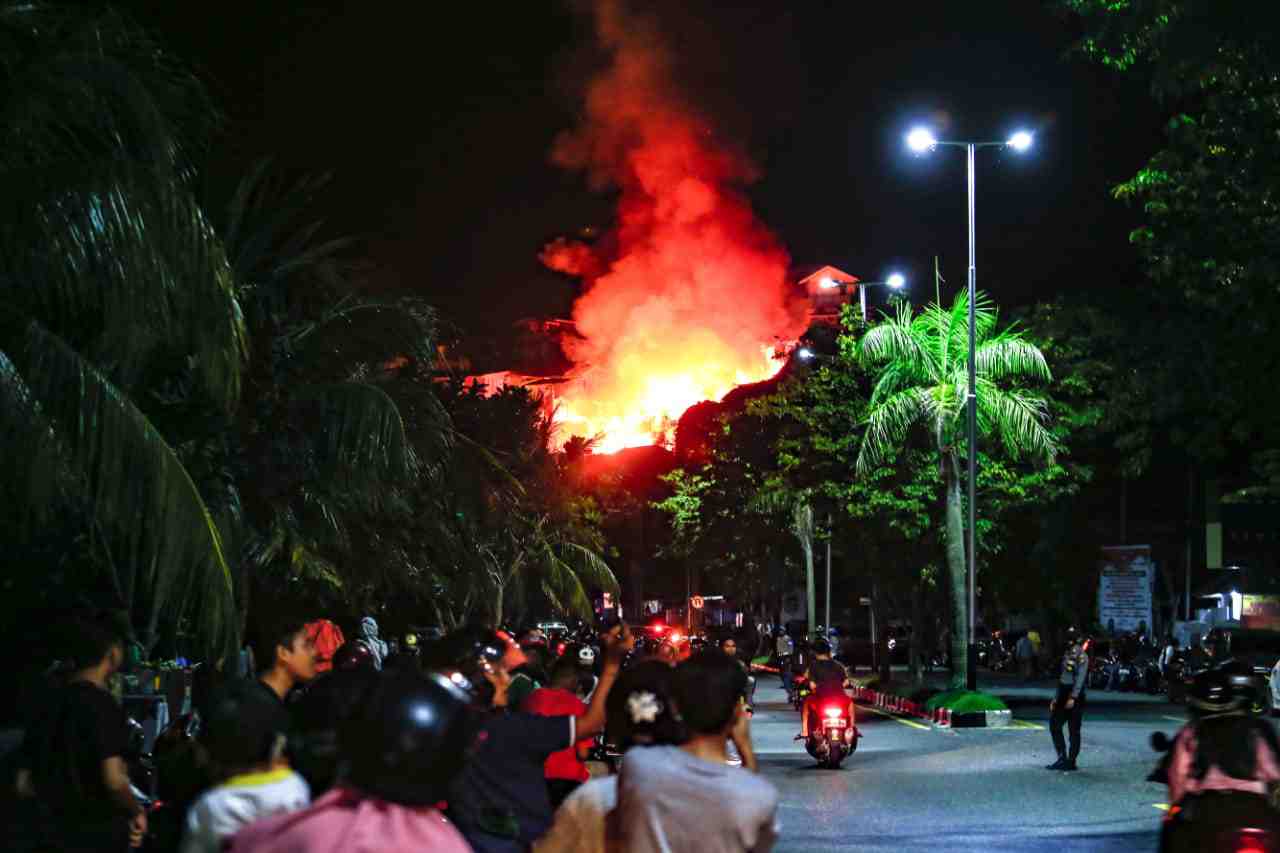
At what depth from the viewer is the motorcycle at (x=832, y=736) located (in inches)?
792

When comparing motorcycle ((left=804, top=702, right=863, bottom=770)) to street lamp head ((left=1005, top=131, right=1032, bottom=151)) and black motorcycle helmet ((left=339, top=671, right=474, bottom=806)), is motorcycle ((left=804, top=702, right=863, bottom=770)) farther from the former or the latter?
black motorcycle helmet ((left=339, top=671, right=474, bottom=806))

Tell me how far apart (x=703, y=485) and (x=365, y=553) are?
2520cm

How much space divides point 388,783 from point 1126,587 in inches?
1812

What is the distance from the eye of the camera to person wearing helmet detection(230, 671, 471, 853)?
3193 millimetres

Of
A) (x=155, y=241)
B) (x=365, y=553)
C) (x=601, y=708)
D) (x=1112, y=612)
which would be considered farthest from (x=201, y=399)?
(x=1112, y=612)

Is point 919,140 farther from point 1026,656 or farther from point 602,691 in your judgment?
point 1026,656

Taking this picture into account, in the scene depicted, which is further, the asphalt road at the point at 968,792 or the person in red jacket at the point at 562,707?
the asphalt road at the point at 968,792

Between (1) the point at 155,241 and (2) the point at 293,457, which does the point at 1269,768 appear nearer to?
(1) the point at 155,241

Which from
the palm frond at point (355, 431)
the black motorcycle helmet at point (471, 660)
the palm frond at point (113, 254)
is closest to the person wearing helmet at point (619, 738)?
the black motorcycle helmet at point (471, 660)

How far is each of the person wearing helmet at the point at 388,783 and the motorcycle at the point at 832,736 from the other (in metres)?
17.3

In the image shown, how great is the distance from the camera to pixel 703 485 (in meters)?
46.0

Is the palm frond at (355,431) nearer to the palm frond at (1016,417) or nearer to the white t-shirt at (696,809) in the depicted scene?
the white t-shirt at (696,809)

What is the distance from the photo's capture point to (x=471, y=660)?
7297mm

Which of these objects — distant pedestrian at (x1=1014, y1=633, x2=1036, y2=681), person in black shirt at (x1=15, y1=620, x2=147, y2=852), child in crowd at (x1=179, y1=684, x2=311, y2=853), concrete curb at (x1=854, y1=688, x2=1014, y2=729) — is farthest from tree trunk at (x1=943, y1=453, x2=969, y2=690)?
child in crowd at (x1=179, y1=684, x2=311, y2=853)
